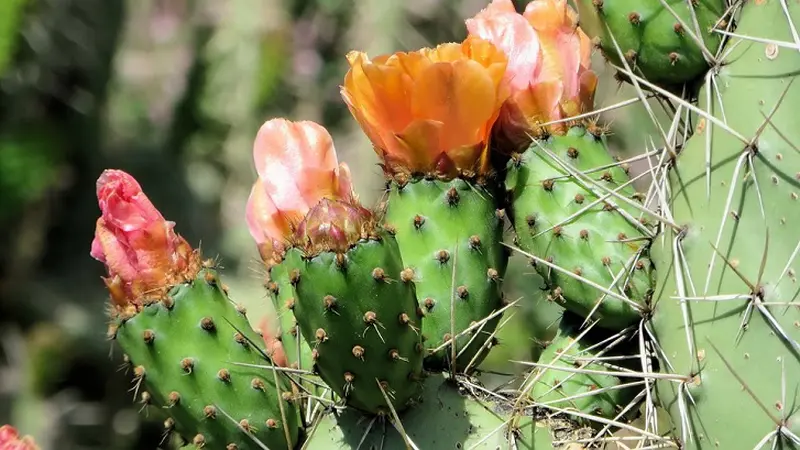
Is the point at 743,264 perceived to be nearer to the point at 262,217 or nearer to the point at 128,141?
the point at 262,217

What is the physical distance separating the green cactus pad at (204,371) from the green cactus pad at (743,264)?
18.0 inches

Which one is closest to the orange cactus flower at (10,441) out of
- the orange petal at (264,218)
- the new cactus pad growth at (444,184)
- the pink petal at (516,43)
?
the orange petal at (264,218)

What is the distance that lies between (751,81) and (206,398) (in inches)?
27.2

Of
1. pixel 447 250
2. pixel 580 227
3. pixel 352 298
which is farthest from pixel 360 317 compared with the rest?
pixel 580 227

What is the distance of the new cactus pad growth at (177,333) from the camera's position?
46.2 inches

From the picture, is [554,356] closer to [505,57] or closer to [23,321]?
[505,57]

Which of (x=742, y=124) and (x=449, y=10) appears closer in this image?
(x=742, y=124)

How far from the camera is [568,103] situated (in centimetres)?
129


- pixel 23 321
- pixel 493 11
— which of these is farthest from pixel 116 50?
pixel 493 11

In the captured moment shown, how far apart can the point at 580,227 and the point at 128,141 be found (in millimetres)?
2991

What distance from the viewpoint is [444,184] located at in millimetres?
1240

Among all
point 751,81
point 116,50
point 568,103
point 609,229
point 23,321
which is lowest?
point 23,321

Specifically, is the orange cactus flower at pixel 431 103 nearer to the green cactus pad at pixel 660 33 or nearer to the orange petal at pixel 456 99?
the orange petal at pixel 456 99

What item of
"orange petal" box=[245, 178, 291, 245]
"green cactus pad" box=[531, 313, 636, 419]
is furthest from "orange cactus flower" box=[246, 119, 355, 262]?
"green cactus pad" box=[531, 313, 636, 419]
